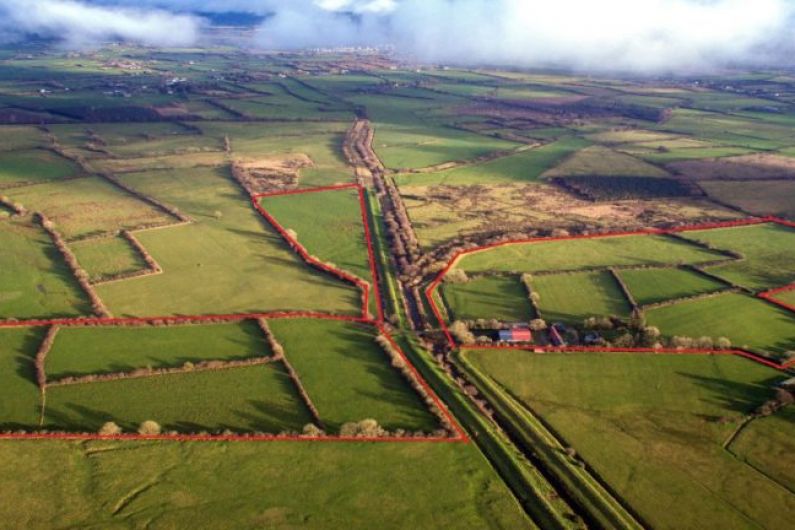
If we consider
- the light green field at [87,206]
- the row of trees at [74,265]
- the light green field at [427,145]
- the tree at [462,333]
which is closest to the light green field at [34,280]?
the row of trees at [74,265]

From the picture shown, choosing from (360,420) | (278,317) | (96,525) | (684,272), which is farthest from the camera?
(684,272)

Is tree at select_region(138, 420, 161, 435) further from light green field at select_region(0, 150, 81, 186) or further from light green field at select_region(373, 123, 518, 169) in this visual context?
light green field at select_region(373, 123, 518, 169)

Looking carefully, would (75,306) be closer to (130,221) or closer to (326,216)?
(130,221)

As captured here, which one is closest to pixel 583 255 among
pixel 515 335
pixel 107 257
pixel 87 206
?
pixel 515 335

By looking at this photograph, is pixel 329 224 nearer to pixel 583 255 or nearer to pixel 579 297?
pixel 583 255

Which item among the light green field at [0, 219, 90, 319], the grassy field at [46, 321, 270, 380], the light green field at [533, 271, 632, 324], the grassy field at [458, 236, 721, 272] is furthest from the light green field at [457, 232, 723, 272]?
the light green field at [0, 219, 90, 319]

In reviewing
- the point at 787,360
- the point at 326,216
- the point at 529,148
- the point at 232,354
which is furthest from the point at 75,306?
the point at 529,148

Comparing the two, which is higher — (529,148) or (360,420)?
(529,148)
